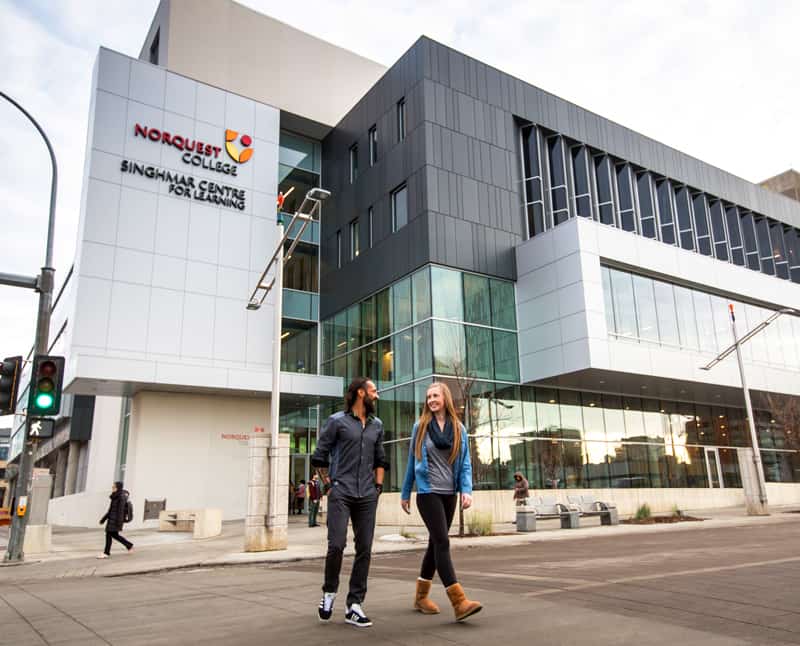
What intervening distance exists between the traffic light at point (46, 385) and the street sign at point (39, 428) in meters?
0.27

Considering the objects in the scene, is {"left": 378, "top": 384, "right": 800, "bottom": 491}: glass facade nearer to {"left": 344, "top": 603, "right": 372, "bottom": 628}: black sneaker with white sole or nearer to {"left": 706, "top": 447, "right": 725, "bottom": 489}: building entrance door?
{"left": 706, "top": 447, "right": 725, "bottom": 489}: building entrance door

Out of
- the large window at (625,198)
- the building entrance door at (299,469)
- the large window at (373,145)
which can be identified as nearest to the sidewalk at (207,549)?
the building entrance door at (299,469)

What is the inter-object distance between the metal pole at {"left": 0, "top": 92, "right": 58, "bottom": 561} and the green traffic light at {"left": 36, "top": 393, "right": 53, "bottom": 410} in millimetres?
645

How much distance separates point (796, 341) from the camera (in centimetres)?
3431

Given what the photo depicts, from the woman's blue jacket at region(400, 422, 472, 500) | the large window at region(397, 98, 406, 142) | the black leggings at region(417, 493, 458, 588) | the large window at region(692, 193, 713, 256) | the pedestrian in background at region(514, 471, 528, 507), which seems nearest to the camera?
the black leggings at region(417, 493, 458, 588)

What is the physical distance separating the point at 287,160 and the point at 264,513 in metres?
24.5

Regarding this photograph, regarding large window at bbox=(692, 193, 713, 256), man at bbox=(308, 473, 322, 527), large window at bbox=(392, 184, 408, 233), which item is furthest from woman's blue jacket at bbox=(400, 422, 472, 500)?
large window at bbox=(692, 193, 713, 256)

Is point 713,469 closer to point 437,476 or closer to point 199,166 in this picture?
point 199,166

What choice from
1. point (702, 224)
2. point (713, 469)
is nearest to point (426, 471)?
point (713, 469)

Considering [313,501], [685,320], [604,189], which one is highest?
[604,189]

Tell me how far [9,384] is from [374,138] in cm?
2117

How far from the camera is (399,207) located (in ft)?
90.7

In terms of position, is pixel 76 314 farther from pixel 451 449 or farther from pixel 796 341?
pixel 796 341

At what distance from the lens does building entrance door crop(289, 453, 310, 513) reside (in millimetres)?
32094
